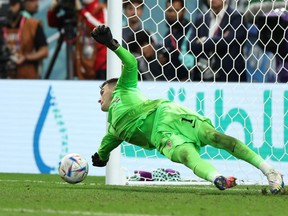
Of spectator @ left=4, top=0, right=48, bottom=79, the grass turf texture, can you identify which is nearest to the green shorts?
the grass turf texture

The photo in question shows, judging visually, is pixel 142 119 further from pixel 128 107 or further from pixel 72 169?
pixel 72 169

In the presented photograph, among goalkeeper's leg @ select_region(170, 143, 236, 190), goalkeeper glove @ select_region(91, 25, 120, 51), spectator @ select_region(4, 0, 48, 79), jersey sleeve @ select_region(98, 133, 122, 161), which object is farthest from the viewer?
spectator @ select_region(4, 0, 48, 79)

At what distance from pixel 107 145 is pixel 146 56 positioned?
2264 millimetres

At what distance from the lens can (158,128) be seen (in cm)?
775

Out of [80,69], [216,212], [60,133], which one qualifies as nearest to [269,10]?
[60,133]

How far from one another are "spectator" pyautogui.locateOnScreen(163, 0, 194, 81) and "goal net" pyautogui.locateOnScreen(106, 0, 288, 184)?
11 millimetres

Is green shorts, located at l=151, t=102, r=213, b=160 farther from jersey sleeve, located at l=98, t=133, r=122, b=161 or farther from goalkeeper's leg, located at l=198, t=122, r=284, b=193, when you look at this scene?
jersey sleeve, located at l=98, t=133, r=122, b=161

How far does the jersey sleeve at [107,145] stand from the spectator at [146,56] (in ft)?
6.61

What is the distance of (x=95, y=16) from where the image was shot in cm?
1327

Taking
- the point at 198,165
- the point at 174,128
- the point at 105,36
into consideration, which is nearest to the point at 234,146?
the point at 198,165

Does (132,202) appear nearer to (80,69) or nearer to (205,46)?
(205,46)

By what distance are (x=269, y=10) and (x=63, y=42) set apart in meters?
4.57

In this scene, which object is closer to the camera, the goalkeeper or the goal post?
the goalkeeper

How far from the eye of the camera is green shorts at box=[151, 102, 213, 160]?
762 centimetres
